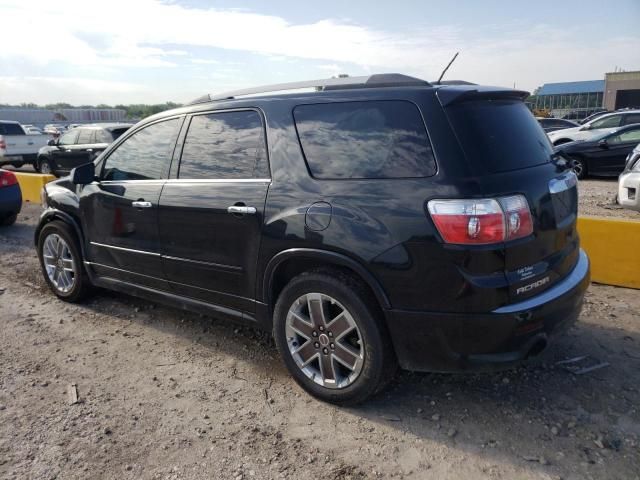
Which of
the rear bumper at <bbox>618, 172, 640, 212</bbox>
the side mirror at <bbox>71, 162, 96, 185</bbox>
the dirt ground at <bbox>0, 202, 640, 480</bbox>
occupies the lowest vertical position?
the dirt ground at <bbox>0, 202, 640, 480</bbox>

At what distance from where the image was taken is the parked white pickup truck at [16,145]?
57.1 ft

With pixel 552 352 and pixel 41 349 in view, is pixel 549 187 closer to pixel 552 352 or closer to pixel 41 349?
pixel 552 352

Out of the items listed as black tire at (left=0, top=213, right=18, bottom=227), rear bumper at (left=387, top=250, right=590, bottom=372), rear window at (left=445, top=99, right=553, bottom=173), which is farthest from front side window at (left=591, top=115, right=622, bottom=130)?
black tire at (left=0, top=213, right=18, bottom=227)

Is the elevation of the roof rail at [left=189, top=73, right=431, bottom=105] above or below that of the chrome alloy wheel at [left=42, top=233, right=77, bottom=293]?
above

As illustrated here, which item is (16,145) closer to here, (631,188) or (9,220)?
(9,220)

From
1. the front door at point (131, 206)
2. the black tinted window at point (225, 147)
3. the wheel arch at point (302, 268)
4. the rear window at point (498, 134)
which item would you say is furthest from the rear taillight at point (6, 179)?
the rear window at point (498, 134)

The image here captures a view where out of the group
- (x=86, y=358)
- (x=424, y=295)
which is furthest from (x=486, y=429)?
(x=86, y=358)

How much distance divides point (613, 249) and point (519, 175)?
2652 millimetres

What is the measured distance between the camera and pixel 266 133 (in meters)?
3.32

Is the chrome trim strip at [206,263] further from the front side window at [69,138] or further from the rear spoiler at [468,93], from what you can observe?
the front side window at [69,138]

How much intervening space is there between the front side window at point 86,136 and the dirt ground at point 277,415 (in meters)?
11.3

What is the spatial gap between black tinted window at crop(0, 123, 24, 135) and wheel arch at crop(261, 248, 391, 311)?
18.0 meters

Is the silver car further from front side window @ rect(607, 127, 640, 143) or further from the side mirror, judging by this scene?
the side mirror

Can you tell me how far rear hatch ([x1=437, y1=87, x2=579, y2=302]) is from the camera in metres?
2.61
